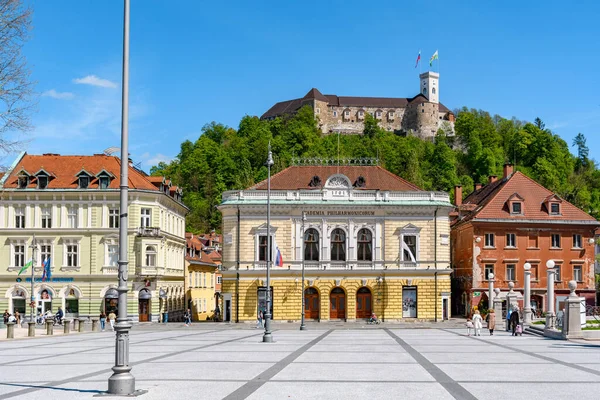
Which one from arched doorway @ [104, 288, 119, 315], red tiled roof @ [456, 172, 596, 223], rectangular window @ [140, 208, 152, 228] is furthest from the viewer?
red tiled roof @ [456, 172, 596, 223]

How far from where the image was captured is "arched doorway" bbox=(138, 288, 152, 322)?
60281 millimetres

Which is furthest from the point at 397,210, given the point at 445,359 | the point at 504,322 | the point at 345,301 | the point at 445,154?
the point at 445,154

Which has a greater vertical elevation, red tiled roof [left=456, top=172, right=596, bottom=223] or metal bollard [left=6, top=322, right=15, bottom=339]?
red tiled roof [left=456, top=172, right=596, bottom=223]

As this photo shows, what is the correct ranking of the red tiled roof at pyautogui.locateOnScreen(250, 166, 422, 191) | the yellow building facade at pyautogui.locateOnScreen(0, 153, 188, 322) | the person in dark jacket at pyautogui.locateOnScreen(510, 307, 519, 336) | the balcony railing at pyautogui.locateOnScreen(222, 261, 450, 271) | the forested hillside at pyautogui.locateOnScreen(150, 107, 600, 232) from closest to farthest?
the person in dark jacket at pyautogui.locateOnScreen(510, 307, 519, 336) → the balcony railing at pyautogui.locateOnScreen(222, 261, 450, 271) → the yellow building facade at pyautogui.locateOnScreen(0, 153, 188, 322) → the red tiled roof at pyautogui.locateOnScreen(250, 166, 422, 191) → the forested hillside at pyautogui.locateOnScreen(150, 107, 600, 232)

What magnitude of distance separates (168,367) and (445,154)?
122144 mm

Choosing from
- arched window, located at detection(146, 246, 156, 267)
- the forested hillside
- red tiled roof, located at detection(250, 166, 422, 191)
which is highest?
the forested hillside

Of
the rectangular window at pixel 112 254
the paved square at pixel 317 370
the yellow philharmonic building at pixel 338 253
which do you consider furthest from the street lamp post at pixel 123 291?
the rectangular window at pixel 112 254

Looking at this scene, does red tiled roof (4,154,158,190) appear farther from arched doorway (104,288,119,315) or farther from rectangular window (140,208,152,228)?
arched doorway (104,288,119,315)

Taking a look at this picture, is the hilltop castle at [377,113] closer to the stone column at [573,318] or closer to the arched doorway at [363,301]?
the arched doorway at [363,301]

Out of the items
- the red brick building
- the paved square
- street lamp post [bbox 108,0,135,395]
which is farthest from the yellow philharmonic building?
street lamp post [bbox 108,0,135,395]

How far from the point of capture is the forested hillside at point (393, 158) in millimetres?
120625

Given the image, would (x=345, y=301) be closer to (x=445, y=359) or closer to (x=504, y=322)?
(x=504, y=322)

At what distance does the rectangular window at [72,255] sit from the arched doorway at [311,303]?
57.4ft

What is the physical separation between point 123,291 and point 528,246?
51.4 m
